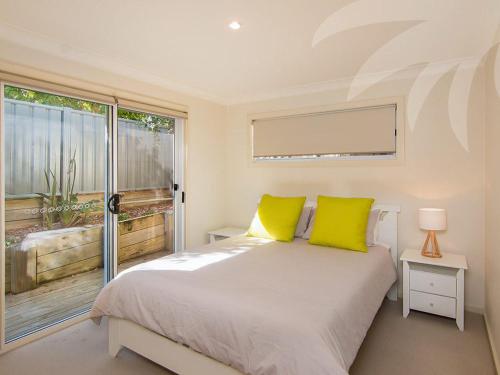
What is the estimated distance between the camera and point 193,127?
393 cm

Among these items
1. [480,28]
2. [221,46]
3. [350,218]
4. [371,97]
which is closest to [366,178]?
[350,218]

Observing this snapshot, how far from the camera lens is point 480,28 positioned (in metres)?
2.24

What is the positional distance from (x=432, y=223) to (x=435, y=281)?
0.50 m

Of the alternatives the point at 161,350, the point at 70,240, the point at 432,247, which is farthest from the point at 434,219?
the point at 70,240

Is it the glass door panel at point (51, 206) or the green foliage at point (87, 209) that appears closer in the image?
the glass door panel at point (51, 206)

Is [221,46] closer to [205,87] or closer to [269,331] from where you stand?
[205,87]

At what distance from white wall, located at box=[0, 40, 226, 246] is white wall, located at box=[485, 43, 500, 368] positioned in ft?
9.81

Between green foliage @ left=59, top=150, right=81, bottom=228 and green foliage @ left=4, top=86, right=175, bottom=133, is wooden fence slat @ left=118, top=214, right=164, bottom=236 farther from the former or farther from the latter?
green foliage @ left=4, top=86, right=175, bottom=133

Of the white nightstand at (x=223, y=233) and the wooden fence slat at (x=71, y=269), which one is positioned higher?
the white nightstand at (x=223, y=233)

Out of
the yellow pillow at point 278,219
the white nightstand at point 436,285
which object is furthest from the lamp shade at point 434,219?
the yellow pillow at point 278,219

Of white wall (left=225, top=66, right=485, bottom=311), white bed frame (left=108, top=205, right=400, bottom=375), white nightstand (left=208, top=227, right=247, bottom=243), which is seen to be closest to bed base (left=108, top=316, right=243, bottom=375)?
white bed frame (left=108, top=205, right=400, bottom=375)

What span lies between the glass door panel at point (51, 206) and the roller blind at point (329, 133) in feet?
6.44

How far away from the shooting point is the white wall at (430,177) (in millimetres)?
2875

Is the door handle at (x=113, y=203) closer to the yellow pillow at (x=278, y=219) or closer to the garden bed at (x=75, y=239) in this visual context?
the garden bed at (x=75, y=239)
